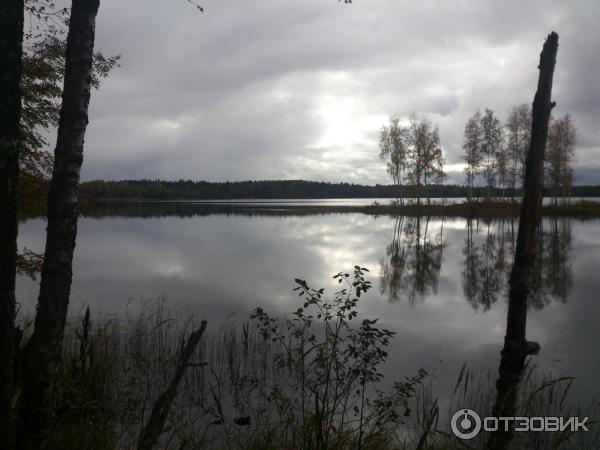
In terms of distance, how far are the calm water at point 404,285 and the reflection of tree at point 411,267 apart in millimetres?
62

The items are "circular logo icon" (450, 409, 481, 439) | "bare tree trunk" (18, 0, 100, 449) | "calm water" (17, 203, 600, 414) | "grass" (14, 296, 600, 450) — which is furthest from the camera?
"calm water" (17, 203, 600, 414)

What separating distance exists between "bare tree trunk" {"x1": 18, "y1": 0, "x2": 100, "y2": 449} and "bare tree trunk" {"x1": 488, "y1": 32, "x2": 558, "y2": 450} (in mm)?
3864

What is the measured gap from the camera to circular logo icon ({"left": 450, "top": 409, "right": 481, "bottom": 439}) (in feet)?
17.4

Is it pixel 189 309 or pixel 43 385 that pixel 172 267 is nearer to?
pixel 189 309

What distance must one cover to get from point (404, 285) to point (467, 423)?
433 inches

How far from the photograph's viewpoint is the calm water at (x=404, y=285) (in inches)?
362

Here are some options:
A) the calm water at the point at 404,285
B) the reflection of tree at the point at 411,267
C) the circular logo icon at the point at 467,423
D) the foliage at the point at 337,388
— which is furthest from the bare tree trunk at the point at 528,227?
the reflection of tree at the point at 411,267

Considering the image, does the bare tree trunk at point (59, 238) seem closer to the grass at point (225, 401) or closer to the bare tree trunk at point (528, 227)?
the grass at point (225, 401)

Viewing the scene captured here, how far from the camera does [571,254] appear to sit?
21.8 metres

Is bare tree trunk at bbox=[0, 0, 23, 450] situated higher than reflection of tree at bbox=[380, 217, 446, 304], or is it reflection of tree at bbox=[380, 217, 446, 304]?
bare tree trunk at bbox=[0, 0, 23, 450]

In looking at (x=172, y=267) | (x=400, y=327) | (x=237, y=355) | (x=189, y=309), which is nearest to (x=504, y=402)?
(x=237, y=355)

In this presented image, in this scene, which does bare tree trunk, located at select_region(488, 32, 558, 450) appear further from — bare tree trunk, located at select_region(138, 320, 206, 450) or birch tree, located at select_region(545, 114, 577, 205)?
birch tree, located at select_region(545, 114, 577, 205)

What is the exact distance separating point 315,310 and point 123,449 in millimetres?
7924

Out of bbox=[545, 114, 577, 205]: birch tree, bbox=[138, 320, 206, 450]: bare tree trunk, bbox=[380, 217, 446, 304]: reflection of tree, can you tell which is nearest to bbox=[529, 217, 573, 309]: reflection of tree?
bbox=[380, 217, 446, 304]: reflection of tree
